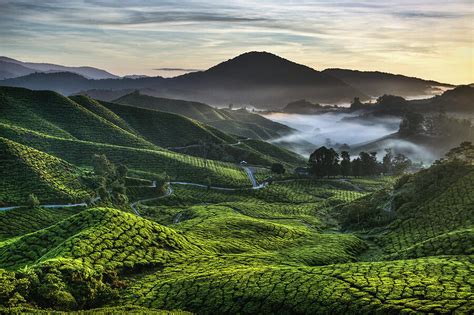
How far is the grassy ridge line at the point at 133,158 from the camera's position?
16725 centimetres

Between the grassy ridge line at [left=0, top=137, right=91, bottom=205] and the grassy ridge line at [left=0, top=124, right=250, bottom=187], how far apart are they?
3613 centimetres

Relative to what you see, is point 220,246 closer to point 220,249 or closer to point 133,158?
point 220,249

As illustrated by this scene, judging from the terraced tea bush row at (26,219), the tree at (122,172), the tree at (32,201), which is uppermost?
the tree at (122,172)

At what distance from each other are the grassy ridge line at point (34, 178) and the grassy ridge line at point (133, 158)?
36129 millimetres

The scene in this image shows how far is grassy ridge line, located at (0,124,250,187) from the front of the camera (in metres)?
167

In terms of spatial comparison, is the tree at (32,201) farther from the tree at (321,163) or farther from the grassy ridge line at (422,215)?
the tree at (321,163)

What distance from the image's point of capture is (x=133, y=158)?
17662cm

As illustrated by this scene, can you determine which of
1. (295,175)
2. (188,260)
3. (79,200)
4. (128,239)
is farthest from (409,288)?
(295,175)

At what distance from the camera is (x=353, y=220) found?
366 ft

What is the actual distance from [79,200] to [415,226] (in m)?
84.7

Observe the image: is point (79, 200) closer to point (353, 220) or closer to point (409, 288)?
point (353, 220)

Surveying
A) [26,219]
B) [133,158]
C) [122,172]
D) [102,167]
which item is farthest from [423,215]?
[133,158]

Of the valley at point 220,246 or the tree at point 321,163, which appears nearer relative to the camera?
the valley at point 220,246

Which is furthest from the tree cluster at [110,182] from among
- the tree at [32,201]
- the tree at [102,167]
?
the tree at [32,201]
